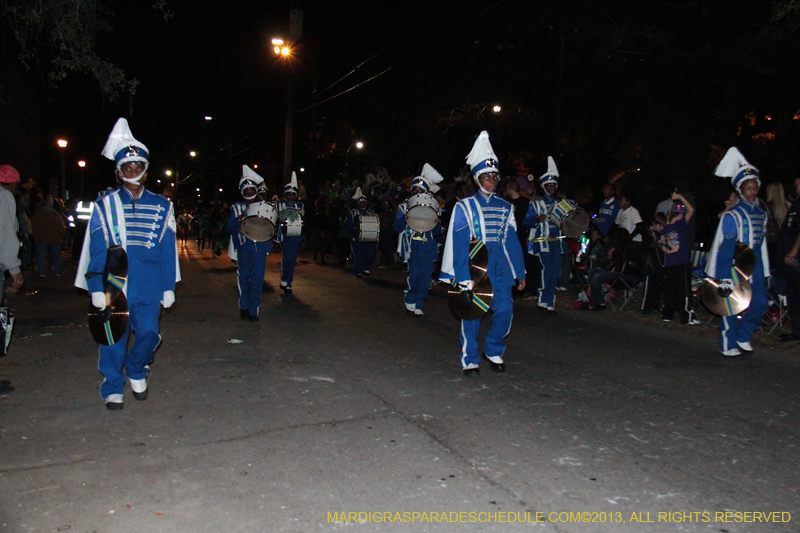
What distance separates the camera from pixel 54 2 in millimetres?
9602

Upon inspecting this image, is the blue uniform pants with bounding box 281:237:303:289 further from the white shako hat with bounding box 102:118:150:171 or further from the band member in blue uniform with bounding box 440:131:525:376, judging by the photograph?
the white shako hat with bounding box 102:118:150:171

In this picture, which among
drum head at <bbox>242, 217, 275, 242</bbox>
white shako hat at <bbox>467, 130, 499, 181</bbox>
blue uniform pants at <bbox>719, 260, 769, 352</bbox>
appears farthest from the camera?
drum head at <bbox>242, 217, 275, 242</bbox>

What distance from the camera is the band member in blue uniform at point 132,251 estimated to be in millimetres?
5844

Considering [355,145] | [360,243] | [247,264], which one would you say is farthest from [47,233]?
[355,145]

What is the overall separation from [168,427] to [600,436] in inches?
124

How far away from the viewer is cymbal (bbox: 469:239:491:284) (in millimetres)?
7207

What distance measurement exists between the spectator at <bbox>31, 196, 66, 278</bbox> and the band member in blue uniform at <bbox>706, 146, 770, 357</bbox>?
14.8 meters

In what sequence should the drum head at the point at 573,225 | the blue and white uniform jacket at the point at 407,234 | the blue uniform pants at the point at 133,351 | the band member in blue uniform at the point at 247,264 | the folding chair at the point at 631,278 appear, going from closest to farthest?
the blue uniform pants at the point at 133,351
the band member in blue uniform at the point at 247,264
the drum head at the point at 573,225
the folding chair at the point at 631,278
the blue and white uniform jacket at the point at 407,234

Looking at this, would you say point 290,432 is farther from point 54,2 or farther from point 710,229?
point 710,229

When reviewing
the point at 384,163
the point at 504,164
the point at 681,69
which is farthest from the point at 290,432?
the point at 384,163

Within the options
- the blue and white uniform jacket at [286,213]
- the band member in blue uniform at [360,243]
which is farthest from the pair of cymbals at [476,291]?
the band member in blue uniform at [360,243]

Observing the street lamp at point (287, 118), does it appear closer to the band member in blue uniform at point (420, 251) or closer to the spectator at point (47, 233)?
the spectator at point (47, 233)

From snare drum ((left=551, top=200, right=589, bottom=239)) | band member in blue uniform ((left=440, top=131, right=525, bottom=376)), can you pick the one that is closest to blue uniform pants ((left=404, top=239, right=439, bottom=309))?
snare drum ((left=551, top=200, right=589, bottom=239))

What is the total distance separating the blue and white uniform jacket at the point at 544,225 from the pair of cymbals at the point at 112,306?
738 centimetres
